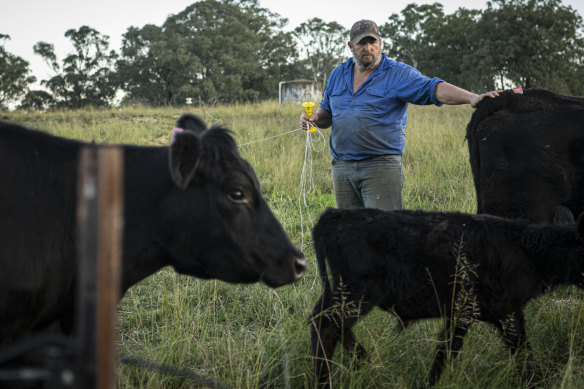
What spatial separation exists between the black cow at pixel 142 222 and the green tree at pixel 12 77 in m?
40.7

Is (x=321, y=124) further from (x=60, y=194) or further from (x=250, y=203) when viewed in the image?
(x=60, y=194)

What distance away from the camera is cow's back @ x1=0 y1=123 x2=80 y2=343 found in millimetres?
2002

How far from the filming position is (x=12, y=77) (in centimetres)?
3706

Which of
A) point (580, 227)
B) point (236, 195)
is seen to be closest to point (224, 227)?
point (236, 195)

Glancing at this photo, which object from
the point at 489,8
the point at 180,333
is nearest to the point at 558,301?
the point at 180,333

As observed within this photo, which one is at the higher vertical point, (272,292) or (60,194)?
(60,194)

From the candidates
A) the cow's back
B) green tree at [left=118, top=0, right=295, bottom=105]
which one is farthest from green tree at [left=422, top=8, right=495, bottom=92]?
the cow's back

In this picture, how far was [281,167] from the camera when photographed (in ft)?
27.9

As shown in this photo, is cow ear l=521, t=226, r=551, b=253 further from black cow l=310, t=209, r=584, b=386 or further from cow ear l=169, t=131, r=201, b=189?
cow ear l=169, t=131, r=201, b=189

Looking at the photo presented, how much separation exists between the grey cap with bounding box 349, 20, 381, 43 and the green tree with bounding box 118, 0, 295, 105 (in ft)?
106

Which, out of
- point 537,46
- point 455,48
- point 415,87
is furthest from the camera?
point 455,48

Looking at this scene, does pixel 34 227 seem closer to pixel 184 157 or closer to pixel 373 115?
pixel 184 157

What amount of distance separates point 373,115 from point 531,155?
4.80ft

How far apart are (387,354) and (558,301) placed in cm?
197
